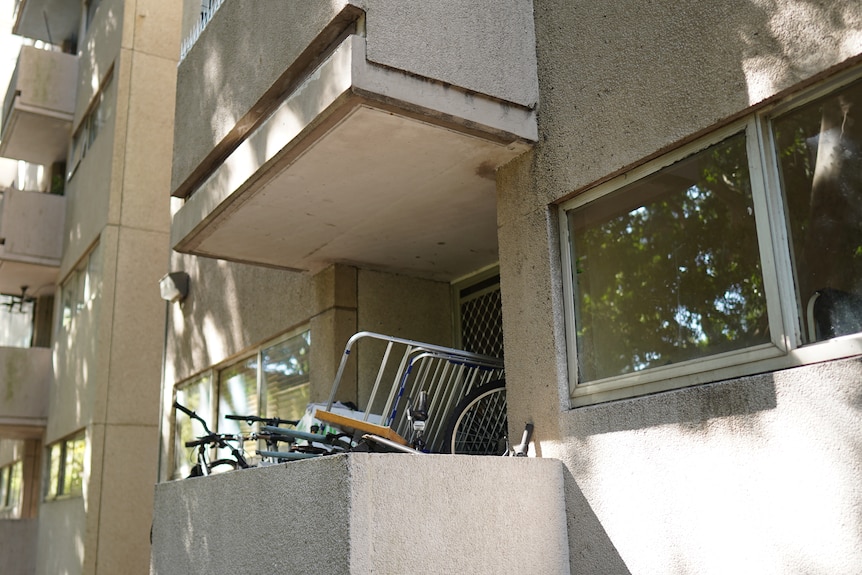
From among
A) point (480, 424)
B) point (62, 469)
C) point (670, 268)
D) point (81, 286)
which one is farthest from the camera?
point (81, 286)

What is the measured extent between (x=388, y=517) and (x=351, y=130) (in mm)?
2157

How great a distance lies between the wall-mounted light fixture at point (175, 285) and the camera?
9.87 m

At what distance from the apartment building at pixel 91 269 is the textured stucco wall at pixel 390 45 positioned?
19.2 feet

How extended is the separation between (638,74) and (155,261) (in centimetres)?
877

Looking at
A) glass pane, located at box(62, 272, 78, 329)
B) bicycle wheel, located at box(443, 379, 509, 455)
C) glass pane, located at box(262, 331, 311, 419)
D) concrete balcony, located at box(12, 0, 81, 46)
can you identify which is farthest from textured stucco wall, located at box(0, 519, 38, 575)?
bicycle wheel, located at box(443, 379, 509, 455)

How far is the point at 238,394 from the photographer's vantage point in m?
8.88

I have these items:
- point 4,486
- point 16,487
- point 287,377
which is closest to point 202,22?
point 287,377

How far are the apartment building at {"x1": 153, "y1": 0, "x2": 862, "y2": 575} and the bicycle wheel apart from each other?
60 cm

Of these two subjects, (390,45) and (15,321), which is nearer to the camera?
(390,45)

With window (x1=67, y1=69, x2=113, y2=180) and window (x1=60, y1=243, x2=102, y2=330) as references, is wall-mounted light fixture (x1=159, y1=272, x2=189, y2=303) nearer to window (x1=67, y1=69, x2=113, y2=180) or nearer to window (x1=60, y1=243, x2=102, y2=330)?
window (x1=60, y1=243, x2=102, y2=330)

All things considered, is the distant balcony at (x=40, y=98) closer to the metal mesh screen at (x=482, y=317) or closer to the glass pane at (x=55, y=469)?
the glass pane at (x=55, y=469)

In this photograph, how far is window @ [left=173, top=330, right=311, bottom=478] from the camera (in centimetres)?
783

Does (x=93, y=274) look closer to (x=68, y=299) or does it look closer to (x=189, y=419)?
(x=68, y=299)

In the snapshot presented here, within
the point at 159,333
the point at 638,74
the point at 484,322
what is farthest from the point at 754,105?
the point at 159,333
